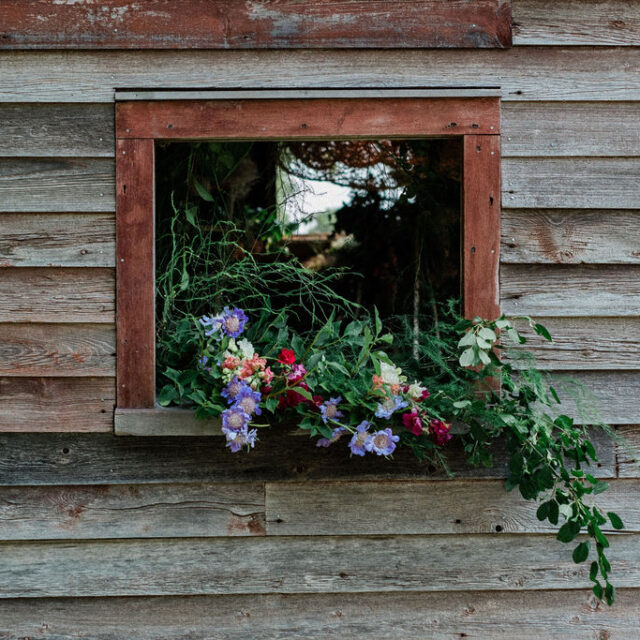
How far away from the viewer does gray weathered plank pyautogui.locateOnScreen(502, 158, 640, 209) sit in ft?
5.65

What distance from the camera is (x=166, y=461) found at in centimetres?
170

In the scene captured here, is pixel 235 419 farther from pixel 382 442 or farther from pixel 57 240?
pixel 57 240

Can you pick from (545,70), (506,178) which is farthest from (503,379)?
(545,70)

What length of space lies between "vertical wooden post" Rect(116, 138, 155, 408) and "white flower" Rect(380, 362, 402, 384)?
0.59 m

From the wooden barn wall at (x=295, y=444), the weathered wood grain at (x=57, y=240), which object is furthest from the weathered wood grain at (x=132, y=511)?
the weathered wood grain at (x=57, y=240)

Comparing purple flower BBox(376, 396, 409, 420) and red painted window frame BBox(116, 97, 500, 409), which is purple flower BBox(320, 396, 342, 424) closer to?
purple flower BBox(376, 396, 409, 420)

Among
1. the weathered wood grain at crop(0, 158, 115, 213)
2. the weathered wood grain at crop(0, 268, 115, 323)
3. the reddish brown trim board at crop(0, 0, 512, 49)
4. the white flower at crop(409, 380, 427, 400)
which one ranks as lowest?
the white flower at crop(409, 380, 427, 400)

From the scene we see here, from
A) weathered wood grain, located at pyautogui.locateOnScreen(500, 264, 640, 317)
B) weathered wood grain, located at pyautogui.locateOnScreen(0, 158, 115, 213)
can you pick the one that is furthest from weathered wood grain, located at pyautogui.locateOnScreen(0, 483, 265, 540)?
weathered wood grain, located at pyautogui.locateOnScreen(500, 264, 640, 317)

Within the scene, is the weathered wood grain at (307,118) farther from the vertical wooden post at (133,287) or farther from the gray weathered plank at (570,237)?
the gray weathered plank at (570,237)

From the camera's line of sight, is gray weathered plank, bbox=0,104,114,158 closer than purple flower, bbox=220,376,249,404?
No

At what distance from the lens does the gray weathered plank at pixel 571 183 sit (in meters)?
1.72

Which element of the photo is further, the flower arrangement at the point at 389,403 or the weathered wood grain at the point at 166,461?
the weathered wood grain at the point at 166,461

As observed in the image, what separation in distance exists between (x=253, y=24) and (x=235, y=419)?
101 centimetres

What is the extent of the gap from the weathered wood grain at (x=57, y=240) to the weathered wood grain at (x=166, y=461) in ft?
1.47
